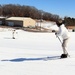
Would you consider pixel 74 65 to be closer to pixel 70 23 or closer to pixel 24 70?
pixel 24 70

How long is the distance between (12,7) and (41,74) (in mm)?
149775

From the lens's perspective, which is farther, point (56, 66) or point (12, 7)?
point (12, 7)

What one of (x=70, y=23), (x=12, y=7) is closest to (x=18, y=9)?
(x=12, y=7)

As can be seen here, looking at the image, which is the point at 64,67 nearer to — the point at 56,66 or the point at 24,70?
the point at 56,66

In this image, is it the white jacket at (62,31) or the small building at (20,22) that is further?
the small building at (20,22)

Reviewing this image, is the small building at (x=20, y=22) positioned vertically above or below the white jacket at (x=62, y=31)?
below

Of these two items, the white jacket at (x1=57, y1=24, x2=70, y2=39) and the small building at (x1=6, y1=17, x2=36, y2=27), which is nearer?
the white jacket at (x1=57, y1=24, x2=70, y2=39)

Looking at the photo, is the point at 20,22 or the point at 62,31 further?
the point at 20,22

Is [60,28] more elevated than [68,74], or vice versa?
[60,28]

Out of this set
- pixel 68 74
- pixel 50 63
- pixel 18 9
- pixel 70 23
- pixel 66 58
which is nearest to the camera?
pixel 68 74

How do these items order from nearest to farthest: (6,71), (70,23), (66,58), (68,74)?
(68,74) → (6,71) → (66,58) → (70,23)

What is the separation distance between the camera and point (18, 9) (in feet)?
492

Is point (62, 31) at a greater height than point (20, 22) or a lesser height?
greater

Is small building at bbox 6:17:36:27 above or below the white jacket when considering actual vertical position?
below
